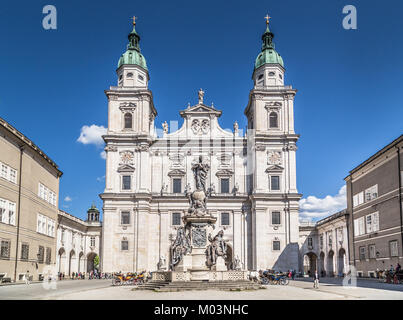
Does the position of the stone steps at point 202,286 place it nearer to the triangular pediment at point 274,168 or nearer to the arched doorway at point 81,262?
the triangular pediment at point 274,168

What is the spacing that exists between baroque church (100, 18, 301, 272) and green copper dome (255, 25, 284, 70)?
259mm

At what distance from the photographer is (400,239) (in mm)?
41562

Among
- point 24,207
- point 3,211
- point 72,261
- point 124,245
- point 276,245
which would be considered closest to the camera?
point 3,211

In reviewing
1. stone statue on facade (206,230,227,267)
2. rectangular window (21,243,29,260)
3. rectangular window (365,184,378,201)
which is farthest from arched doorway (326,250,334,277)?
stone statue on facade (206,230,227,267)

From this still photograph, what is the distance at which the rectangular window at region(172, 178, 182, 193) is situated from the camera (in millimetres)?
66562

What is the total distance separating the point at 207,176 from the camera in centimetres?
6556

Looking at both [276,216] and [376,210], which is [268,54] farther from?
[376,210]

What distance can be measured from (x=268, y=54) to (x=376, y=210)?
31.6 metres

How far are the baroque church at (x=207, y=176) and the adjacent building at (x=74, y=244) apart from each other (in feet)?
19.2

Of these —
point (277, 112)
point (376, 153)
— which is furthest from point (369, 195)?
point (277, 112)

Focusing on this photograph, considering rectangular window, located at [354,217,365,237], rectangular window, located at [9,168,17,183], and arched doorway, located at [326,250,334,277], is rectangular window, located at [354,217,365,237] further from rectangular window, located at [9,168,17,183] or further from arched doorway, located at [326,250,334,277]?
rectangular window, located at [9,168,17,183]

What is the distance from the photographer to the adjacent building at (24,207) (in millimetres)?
40094

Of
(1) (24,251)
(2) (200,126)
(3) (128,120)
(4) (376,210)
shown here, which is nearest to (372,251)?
(4) (376,210)

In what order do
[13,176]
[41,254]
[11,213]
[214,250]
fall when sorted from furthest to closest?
[41,254]
[13,176]
[11,213]
[214,250]
